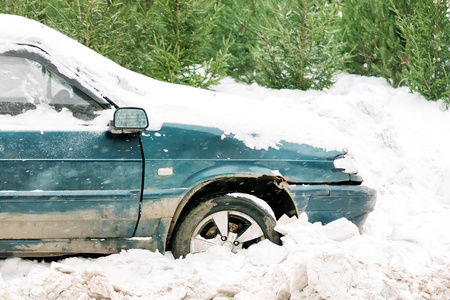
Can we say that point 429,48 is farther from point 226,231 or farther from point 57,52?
point 57,52

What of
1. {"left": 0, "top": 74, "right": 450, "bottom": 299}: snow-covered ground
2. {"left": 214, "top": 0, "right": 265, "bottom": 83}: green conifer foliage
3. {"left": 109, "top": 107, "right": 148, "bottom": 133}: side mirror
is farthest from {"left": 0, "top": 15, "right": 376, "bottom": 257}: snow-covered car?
{"left": 214, "top": 0, "right": 265, "bottom": 83}: green conifer foliage

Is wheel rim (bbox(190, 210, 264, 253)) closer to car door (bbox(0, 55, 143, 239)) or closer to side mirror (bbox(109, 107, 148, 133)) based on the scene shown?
car door (bbox(0, 55, 143, 239))

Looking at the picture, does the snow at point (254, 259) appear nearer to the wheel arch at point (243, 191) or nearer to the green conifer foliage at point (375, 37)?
the wheel arch at point (243, 191)

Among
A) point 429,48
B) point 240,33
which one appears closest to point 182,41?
point 240,33

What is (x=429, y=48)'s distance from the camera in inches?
369

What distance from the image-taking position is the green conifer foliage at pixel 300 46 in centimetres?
901

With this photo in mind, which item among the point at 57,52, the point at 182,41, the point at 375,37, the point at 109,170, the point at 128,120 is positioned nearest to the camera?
the point at 128,120

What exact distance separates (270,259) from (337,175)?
84 centimetres

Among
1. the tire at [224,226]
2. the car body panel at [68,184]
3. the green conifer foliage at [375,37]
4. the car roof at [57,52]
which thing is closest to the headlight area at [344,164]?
the tire at [224,226]

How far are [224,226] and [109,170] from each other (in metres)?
0.94

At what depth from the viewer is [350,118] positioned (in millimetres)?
7246

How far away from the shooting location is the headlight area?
13.4 ft

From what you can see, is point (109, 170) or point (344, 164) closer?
point (109, 170)

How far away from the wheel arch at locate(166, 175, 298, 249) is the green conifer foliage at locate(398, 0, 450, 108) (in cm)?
591
